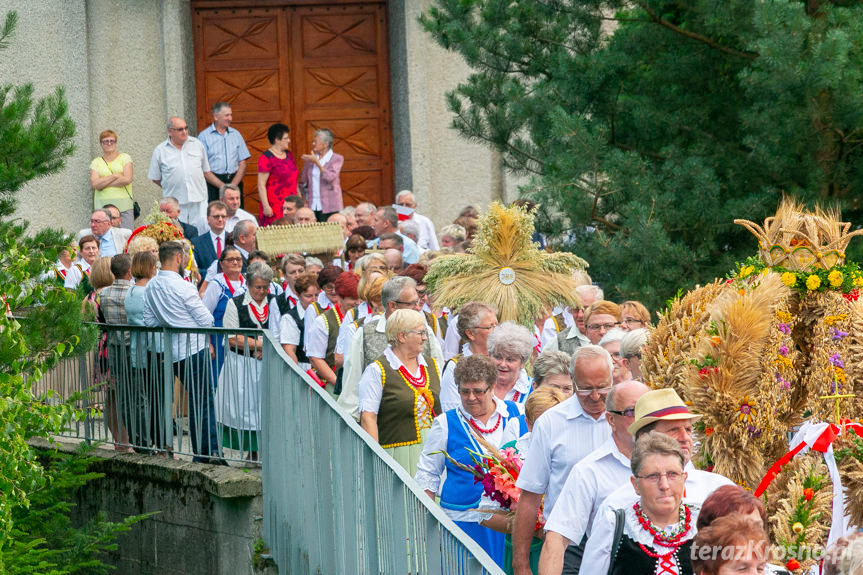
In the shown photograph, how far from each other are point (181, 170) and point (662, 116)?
24.0 feet

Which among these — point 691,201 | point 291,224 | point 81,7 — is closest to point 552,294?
point 691,201

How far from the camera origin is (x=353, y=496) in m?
6.12

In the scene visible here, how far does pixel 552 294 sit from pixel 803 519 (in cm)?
404

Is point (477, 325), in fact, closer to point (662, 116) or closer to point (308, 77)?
point (662, 116)

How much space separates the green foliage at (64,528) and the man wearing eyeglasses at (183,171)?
5.82 meters

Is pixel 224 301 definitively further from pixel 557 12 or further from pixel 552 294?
pixel 557 12

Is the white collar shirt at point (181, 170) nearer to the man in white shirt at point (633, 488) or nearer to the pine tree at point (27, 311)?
the pine tree at point (27, 311)

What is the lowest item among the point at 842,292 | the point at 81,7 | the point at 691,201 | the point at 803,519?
the point at 803,519

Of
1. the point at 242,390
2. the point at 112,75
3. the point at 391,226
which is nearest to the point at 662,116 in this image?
the point at 391,226

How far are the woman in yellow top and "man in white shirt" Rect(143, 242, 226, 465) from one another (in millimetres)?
6858

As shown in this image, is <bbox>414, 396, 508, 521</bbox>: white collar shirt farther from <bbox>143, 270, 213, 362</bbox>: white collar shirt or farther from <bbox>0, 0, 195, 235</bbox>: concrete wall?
<bbox>0, 0, 195, 235</bbox>: concrete wall

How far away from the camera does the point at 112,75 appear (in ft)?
60.6

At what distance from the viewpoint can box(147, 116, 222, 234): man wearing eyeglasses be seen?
16.6m

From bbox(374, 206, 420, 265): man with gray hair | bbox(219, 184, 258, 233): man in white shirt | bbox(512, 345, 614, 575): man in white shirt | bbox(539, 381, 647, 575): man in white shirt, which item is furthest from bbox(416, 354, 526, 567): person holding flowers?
bbox(219, 184, 258, 233): man in white shirt
